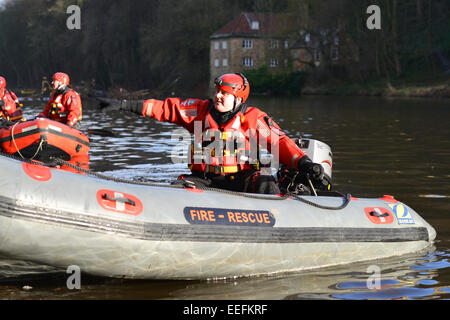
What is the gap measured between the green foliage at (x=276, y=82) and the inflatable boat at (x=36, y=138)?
37755 mm

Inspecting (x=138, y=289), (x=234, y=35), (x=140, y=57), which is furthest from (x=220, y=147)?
(x=140, y=57)

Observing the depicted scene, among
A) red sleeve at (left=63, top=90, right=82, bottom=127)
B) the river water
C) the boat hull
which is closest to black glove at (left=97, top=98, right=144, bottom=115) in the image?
Answer: the boat hull

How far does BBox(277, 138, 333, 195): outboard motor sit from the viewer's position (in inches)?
232

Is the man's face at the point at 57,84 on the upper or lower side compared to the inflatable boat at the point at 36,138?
upper

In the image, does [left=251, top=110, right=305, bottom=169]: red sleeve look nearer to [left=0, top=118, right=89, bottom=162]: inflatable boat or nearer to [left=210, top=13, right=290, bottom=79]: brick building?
[left=0, top=118, right=89, bottom=162]: inflatable boat

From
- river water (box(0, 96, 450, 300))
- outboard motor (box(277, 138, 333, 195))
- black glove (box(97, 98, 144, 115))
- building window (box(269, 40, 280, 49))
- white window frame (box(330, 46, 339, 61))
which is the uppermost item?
building window (box(269, 40, 280, 49))

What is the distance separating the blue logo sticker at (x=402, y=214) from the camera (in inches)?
223

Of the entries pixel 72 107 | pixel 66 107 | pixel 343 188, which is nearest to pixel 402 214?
pixel 343 188

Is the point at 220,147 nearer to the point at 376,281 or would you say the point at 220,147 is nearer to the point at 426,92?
the point at 376,281

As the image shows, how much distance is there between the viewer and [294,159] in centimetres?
552

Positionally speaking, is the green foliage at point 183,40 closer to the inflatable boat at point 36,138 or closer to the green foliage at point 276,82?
the green foliage at point 276,82

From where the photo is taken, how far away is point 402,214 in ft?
18.7

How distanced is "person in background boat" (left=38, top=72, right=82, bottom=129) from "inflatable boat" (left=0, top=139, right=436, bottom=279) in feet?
16.5

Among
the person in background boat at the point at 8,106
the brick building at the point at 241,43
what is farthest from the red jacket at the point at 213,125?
the brick building at the point at 241,43
